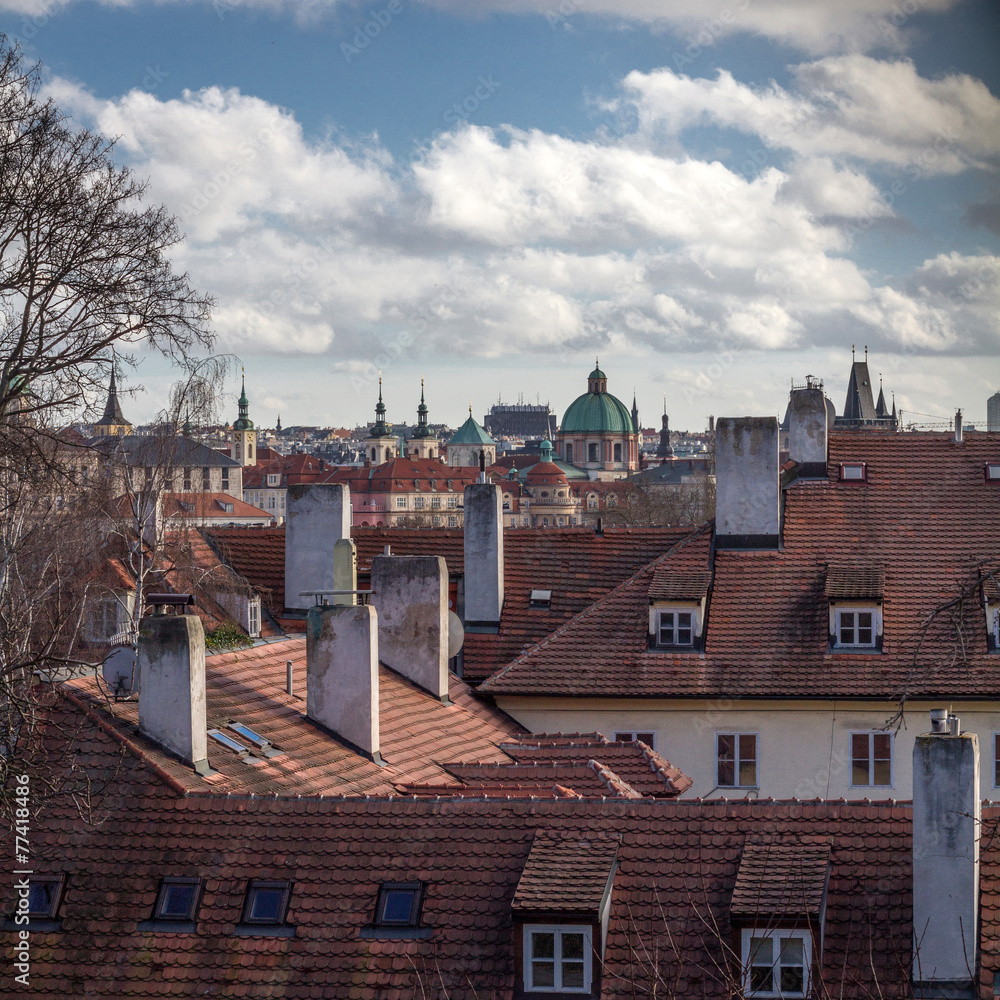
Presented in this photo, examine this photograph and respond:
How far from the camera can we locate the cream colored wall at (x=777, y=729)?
885 inches

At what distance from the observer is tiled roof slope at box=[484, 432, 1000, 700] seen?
75.8 feet

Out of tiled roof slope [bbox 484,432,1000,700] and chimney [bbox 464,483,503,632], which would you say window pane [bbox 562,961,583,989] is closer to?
tiled roof slope [bbox 484,432,1000,700]

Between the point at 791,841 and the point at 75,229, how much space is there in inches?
341

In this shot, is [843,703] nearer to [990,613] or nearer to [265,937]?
[990,613]

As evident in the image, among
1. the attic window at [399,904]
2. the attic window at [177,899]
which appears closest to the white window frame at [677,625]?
the attic window at [399,904]

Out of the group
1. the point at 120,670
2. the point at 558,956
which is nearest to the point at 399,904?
the point at 558,956

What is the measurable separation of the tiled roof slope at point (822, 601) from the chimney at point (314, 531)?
3.36m

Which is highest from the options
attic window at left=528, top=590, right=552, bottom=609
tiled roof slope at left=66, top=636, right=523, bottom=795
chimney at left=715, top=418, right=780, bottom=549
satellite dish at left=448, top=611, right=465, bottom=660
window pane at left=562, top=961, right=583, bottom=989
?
chimney at left=715, top=418, right=780, bottom=549

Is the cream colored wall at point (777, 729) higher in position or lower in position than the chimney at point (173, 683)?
lower

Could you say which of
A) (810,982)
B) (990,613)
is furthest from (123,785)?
(990,613)

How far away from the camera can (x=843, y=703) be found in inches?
900

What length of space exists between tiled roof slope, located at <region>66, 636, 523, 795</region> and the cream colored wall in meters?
1.76

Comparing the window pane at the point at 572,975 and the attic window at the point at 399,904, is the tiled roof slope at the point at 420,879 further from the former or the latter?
the window pane at the point at 572,975

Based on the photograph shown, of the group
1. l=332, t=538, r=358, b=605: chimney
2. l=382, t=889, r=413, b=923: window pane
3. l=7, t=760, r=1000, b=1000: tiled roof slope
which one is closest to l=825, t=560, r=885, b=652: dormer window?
l=332, t=538, r=358, b=605: chimney
